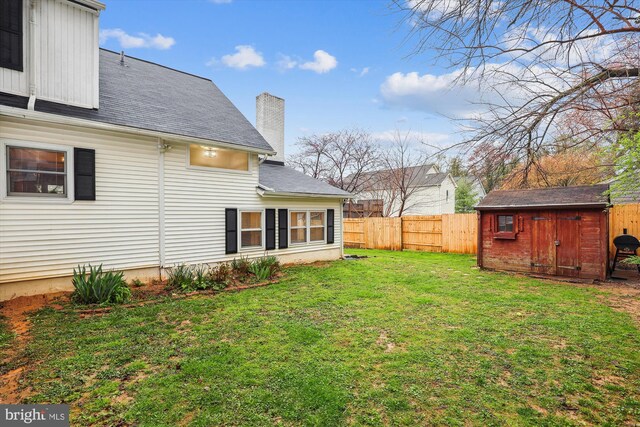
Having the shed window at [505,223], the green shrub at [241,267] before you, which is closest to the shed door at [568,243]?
the shed window at [505,223]

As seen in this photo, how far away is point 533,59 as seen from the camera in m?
3.18

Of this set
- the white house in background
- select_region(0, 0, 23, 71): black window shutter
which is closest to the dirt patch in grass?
the white house in background

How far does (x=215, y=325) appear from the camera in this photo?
14.7 feet

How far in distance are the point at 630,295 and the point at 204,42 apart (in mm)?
15416

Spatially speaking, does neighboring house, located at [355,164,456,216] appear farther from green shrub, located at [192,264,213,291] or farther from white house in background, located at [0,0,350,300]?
green shrub, located at [192,264,213,291]

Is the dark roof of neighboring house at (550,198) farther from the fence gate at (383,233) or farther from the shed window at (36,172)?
the shed window at (36,172)

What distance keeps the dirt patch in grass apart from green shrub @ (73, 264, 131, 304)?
42 centimetres

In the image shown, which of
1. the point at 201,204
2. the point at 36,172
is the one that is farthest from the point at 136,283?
the point at 36,172

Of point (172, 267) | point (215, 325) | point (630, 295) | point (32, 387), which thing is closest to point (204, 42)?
point (172, 267)

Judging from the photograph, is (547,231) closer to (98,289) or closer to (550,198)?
(550,198)

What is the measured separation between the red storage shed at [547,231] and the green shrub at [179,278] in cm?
863

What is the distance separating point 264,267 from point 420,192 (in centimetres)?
2077

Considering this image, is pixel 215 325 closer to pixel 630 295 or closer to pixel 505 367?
pixel 505 367

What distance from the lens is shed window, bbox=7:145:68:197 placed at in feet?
17.4
